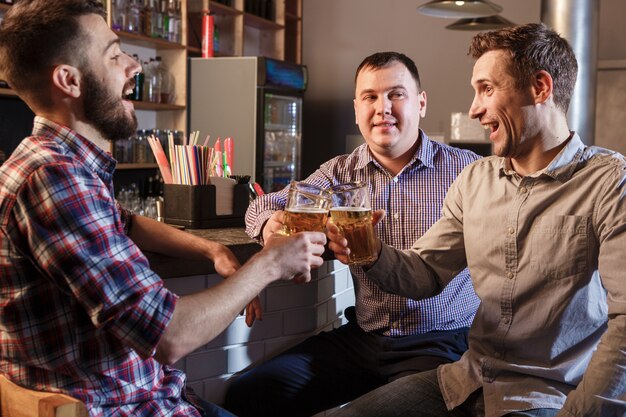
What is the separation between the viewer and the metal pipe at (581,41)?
4971 mm

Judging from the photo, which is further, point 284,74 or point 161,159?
point 284,74

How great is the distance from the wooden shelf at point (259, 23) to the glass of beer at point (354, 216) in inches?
205

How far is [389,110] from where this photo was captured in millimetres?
2484

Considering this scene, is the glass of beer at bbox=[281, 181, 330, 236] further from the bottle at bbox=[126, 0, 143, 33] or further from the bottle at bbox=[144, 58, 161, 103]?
the bottle at bbox=[144, 58, 161, 103]

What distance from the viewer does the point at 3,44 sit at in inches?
55.3

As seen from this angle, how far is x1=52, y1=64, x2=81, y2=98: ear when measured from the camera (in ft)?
4.60

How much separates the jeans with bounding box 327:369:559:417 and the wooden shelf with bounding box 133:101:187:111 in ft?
13.1

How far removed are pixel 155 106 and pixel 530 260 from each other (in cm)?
436

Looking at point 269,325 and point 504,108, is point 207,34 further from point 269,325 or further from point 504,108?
point 504,108

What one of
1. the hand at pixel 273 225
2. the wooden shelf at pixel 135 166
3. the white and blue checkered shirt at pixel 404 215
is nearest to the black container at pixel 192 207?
the white and blue checkered shirt at pixel 404 215

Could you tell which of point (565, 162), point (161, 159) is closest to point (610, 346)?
point (565, 162)

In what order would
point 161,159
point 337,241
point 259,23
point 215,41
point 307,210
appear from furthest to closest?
point 259,23 → point 215,41 → point 161,159 → point 337,241 → point 307,210

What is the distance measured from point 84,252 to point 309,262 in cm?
46

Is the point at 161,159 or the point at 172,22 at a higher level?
the point at 172,22
